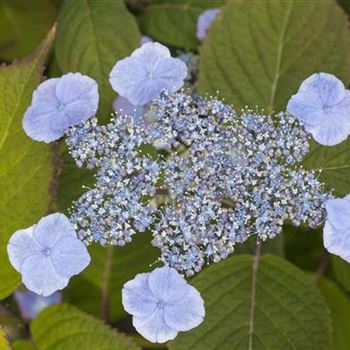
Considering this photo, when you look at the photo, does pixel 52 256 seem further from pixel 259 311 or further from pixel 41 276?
pixel 259 311

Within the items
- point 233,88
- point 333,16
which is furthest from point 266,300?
point 333,16

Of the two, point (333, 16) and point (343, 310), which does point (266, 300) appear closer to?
point (343, 310)

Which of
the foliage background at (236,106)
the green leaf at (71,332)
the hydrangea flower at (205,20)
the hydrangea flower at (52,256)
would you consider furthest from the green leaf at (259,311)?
the hydrangea flower at (205,20)

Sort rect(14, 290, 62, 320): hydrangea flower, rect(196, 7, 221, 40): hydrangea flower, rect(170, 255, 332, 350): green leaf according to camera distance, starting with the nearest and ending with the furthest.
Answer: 1. rect(170, 255, 332, 350): green leaf
2. rect(196, 7, 221, 40): hydrangea flower
3. rect(14, 290, 62, 320): hydrangea flower

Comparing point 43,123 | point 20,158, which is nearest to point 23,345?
point 20,158

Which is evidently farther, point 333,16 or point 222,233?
point 333,16

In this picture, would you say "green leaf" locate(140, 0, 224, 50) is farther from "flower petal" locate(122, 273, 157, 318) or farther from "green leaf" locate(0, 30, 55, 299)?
"flower petal" locate(122, 273, 157, 318)

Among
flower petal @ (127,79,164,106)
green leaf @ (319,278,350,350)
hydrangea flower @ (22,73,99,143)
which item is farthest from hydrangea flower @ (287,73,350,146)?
green leaf @ (319,278,350,350)
